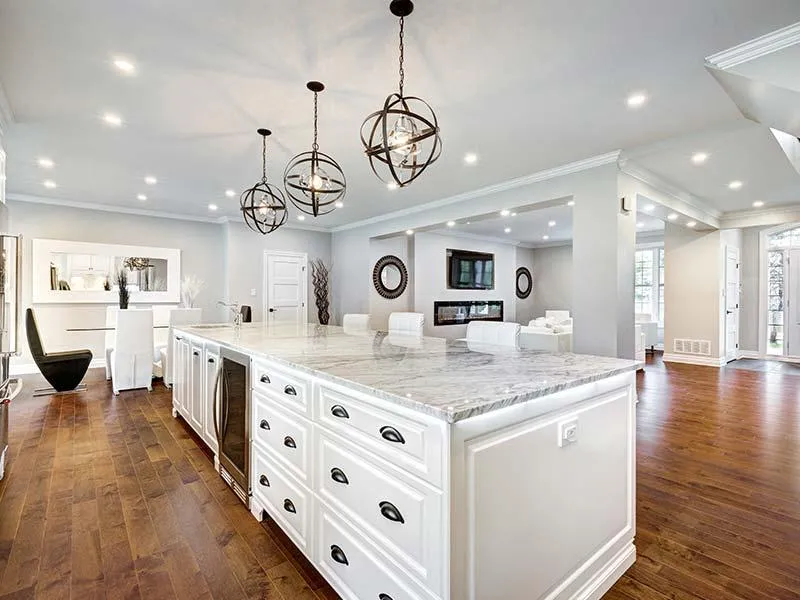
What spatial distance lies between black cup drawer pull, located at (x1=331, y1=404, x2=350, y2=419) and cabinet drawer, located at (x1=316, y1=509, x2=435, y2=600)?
398 mm

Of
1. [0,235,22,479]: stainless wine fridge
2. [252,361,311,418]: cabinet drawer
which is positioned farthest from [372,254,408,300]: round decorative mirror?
[252,361,311,418]: cabinet drawer

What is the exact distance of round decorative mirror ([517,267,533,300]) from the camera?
37.8ft

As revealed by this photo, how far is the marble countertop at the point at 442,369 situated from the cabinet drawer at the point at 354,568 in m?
0.55

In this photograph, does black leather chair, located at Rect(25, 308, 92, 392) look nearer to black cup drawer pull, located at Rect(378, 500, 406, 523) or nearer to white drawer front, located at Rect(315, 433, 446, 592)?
white drawer front, located at Rect(315, 433, 446, 592)

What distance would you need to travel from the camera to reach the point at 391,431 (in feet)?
4.22

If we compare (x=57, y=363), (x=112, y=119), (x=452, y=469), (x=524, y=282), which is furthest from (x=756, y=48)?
(x=524, y=282)

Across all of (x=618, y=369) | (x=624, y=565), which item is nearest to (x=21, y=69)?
(x=618, y=369)

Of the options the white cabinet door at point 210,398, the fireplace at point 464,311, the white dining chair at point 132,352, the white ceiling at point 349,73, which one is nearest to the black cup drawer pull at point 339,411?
the white cabinet door at point 210,398

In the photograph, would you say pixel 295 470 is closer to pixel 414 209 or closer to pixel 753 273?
pixel 414 209

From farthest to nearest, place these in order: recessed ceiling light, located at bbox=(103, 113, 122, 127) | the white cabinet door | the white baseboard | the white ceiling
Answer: the white baseboard, recessed ceiling light, located at bbox=(103, 113, 122, 127), the white cabinet door, the white ceiling

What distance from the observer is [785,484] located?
2605 millimetres

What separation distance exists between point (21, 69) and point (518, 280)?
1065 cm

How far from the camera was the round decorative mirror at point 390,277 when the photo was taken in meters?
8.09

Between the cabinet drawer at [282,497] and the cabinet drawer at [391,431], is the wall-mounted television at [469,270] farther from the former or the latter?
the cabinet drawer at [391,431]
